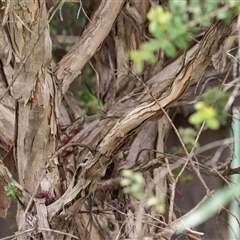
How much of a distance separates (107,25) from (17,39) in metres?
0.21

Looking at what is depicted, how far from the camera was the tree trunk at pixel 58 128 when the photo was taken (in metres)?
0.88

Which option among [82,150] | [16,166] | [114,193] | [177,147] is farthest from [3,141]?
[177,147]

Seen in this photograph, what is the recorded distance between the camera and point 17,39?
94cm

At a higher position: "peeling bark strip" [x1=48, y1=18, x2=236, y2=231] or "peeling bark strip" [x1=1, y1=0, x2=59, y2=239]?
"peeling bark strip" [x1=1, y1=0, x2=59, y2=239]

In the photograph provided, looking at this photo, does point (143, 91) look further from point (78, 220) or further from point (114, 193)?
point (78, 220)

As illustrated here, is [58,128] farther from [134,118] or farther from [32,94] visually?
[134,118]

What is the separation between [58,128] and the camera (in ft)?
3.38

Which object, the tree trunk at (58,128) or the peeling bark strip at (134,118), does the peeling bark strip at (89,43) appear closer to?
the tree trunk at (58,128)

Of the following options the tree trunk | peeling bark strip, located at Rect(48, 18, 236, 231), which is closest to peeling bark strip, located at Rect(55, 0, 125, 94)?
the tree trunk

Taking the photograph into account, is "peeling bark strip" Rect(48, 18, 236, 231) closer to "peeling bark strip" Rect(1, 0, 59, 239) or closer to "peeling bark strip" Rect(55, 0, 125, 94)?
"peeling bark strip" Rect(1, 0, 59, 239)

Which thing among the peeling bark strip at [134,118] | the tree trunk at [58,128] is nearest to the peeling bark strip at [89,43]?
the tree trunk at [58,128]

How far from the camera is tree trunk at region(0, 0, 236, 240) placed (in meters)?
0.88

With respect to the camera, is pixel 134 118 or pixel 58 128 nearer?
pixel 134 118

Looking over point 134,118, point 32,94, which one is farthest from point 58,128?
point 134,118
